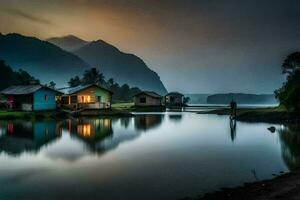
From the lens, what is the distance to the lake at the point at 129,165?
51.5 ft

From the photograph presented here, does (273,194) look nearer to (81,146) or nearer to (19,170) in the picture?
(19,170)

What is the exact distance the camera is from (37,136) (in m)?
36.0

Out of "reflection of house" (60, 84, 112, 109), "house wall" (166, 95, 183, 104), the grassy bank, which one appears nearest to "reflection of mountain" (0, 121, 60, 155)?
"reflection of house" (60, 84, 112, 109)

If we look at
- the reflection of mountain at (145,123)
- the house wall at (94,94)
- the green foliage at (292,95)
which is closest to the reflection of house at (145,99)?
the house wall at (94,94)

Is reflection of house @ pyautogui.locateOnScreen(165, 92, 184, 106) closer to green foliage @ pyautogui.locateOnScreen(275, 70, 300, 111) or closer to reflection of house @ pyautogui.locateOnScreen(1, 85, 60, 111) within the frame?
reflection of house @ pyautogui.locateOnScreen(1, 85, 60, 111)

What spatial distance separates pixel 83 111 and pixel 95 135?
35473 mm

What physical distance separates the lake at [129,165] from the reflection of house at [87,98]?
3915 cm

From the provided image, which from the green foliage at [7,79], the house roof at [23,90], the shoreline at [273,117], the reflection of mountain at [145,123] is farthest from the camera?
the green foliage at [7,79]

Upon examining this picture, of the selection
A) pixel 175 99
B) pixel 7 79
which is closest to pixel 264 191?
pixel 7 79

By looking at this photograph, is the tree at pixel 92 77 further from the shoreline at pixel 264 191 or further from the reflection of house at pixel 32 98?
the shoreline at pixel 264 191

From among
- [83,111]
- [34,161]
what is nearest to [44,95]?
[83,111]

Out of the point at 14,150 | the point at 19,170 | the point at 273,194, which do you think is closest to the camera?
the point at 273,194

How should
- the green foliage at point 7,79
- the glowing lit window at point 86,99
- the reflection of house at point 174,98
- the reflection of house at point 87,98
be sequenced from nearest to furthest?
the reflection of house at point 87,98, the glowing lit window at point 86,99, the green foliage at point 7,79, the reflection of house at point 174,98

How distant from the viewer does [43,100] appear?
69250mm
